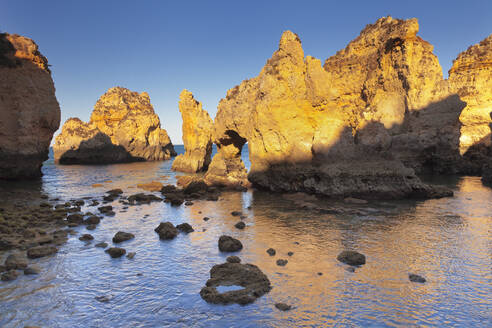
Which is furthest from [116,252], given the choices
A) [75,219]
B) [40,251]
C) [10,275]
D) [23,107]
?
[23,107]

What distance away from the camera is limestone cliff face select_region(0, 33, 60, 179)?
2859 centimetres

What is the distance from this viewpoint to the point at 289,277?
8.47 meters

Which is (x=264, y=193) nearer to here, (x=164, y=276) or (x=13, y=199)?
(x=164, y=276)

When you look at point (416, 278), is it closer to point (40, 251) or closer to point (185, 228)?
point (185, 228)

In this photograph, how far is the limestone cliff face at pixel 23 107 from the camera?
28594 mm

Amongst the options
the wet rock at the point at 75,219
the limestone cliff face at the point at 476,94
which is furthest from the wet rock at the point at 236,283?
the limestone cliff face at the point at 476,94

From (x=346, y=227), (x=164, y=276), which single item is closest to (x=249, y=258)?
(x=164, y=276)

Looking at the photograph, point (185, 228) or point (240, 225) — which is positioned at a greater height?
point (240, 225)

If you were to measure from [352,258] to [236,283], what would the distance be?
13.2 ft

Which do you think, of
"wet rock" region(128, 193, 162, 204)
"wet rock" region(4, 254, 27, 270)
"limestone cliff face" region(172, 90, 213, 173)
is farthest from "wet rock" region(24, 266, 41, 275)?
"limestone cliff face" region(172, 90, 213, 173)

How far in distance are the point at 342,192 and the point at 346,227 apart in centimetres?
714

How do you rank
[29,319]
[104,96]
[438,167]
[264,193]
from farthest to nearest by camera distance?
[104,96] → [438,167] → [264,193] → [29,319]

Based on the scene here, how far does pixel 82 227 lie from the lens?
46.3 ft

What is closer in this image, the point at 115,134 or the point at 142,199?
the point at 142,199
